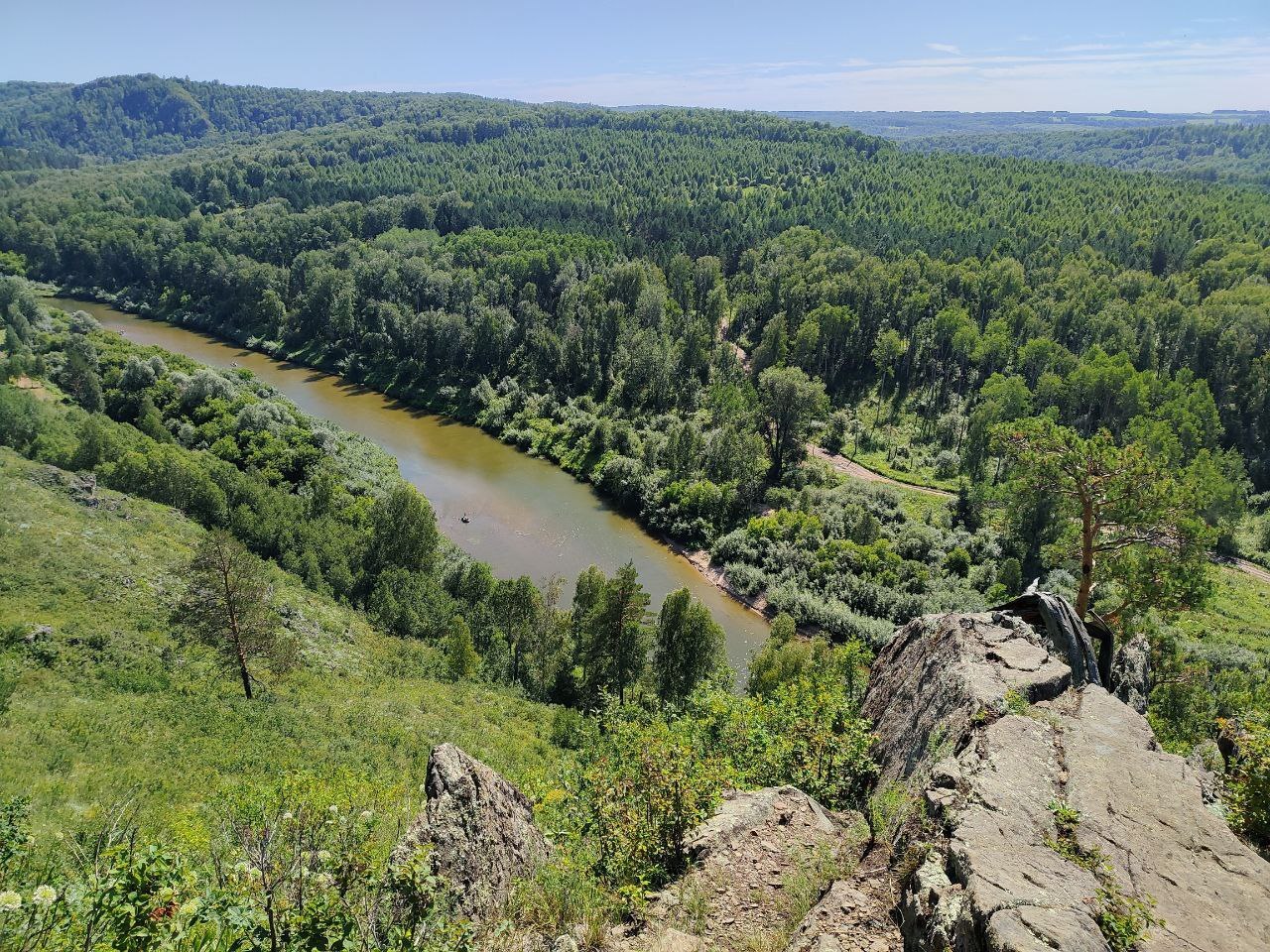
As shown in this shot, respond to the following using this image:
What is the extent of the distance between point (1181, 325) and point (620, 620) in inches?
3101

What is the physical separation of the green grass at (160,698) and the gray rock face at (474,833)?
1.02m

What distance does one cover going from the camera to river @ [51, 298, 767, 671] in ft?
165

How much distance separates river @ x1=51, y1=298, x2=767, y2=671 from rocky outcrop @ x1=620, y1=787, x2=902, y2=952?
101ft

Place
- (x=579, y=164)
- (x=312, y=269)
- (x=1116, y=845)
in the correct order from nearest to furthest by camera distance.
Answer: (x=1116, y=845)
(x=312, y=269)
(x=579, y=164)

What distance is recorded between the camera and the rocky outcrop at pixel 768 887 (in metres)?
8.73

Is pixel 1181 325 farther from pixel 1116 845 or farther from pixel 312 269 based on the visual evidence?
pixel 312 269

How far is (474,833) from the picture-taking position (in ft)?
37.0

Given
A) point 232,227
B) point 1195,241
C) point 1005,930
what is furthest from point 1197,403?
point 232,227

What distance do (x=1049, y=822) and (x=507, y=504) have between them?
176 feet

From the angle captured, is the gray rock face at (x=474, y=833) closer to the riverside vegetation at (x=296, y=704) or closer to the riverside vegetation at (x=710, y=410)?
the riverside vegetation at (x=296, y=704)

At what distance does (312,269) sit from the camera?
10569cm

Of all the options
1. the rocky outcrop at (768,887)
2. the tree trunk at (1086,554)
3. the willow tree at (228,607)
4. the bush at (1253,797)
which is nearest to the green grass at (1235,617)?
the tree trunk at (1086,554)

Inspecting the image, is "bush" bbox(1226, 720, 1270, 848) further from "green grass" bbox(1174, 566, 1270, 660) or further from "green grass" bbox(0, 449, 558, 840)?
"green grass" bbox(1174, 566, 1270, 660)

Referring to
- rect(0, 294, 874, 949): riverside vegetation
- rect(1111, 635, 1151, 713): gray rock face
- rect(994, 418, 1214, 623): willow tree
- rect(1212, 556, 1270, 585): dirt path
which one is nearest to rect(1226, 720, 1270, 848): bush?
rect(1111, 635, 1151, 713): gray rock face
